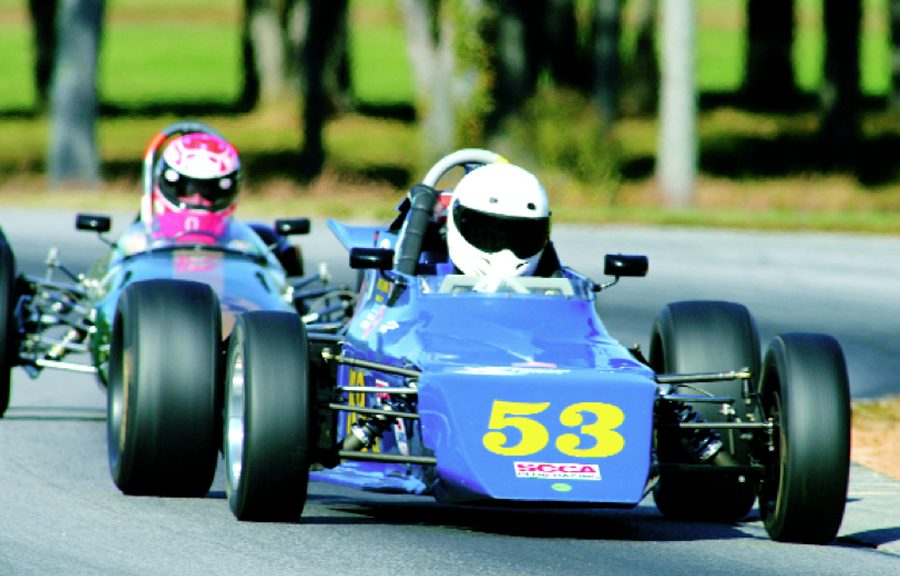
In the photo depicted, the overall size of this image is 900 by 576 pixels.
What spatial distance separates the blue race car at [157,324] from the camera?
31.4 ft

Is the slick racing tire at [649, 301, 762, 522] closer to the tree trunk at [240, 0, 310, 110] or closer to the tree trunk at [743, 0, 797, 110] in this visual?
the tree trunk at [240, 0, 310, 110]

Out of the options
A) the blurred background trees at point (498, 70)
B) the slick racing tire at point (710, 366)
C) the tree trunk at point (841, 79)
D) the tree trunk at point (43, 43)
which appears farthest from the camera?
the tree trunk at point (43, 43)

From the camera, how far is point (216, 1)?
112812mm

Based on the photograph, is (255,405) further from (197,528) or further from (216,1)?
(216,1)

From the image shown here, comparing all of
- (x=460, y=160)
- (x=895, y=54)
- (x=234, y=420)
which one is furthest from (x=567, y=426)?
(x=895, y=54)

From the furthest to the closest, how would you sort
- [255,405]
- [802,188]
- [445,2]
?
[802,188], [445,2], [255,405]

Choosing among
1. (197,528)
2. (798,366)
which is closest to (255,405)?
(197,528)

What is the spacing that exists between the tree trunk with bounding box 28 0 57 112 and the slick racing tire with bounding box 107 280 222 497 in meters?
48.6

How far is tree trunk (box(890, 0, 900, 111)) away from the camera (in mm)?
49938

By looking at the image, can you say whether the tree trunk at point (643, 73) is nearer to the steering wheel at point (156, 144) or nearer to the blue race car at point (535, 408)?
the steering wheel at point (156, 144)

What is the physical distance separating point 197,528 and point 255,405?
65cm

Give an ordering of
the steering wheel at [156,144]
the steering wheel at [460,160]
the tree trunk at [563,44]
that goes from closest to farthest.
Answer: the steering wheel at [460,160] < the steering wheel at [156,144] < the tree trunk at [563,44]

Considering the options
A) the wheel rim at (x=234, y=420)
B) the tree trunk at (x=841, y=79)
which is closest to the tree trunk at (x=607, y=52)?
the tree trunk at (x=841, y=79)

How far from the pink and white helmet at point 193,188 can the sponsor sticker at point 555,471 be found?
595 cm
